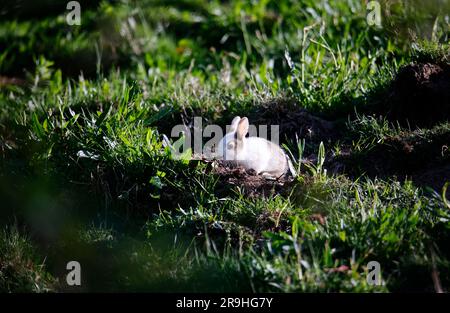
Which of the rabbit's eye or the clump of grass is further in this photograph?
the rabbit's eye

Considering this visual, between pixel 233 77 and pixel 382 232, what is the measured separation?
282cm

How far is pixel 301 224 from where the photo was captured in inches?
141

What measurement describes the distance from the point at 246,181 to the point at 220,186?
0.18m

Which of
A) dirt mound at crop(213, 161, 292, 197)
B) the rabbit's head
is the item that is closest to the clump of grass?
dirt mound at crop(213, 161, 292, 197)

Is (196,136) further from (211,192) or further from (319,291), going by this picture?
(319,291)

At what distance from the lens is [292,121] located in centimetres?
484

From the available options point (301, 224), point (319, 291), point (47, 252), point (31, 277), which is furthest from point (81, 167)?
point (319, 291)

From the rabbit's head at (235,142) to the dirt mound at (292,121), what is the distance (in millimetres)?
648

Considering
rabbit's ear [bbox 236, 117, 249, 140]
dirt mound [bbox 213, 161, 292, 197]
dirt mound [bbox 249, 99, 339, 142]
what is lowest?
dirt mound [bbox 213, 161, 292, 197]

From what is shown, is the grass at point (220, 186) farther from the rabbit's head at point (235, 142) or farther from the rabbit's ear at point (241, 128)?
the rabbit's ear at point (241, 128)

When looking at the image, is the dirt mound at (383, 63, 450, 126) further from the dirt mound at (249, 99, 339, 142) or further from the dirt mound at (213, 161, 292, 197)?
the dirt mound at (213, 161, 292, 197)

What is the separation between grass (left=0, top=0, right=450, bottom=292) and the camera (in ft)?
11.3

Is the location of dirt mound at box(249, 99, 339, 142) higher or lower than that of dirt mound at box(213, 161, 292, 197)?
higher

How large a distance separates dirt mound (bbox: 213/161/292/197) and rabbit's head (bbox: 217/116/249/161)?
0.28 ft
